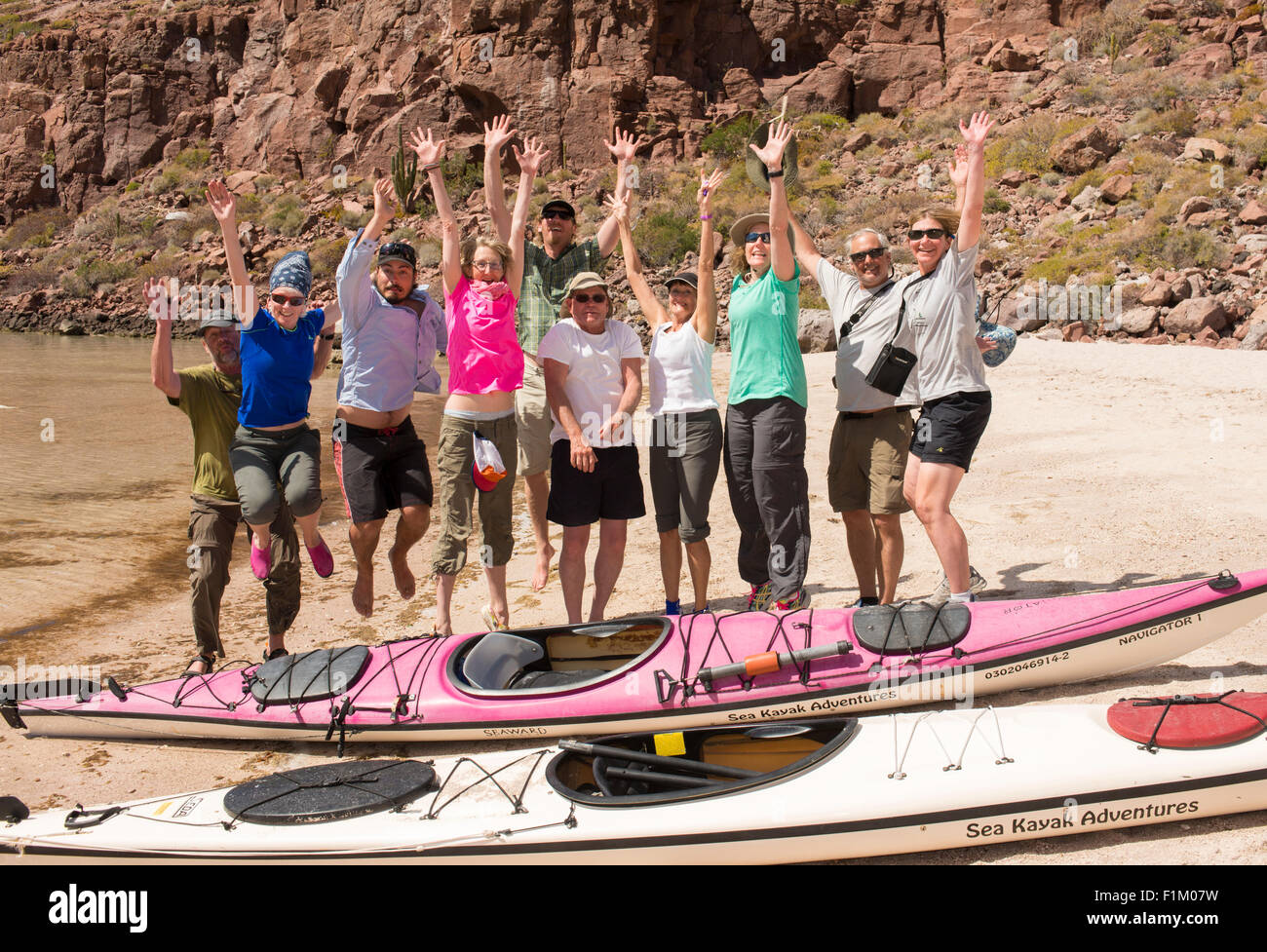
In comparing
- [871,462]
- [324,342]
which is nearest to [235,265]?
[324,342]

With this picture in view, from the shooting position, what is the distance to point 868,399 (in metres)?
4.54

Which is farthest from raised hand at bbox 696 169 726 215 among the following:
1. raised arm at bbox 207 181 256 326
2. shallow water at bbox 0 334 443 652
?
shallow water at bbox 0 334 443 652

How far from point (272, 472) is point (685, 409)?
1974mm

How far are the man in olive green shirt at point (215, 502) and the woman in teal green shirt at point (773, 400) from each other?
2095mm

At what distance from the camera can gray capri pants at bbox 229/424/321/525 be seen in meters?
4.45

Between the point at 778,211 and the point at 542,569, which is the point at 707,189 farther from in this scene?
the point at 542,569

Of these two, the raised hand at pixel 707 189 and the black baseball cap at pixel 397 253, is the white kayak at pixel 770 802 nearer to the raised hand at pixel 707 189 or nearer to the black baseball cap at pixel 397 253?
the black baseball cap at pixel 397 253

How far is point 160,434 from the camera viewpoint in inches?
526

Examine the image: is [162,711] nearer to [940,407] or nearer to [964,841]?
[964,841]

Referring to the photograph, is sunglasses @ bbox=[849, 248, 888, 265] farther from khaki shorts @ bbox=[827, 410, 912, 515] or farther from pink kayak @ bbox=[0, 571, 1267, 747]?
pink kayak @ bbox=[0, 571, 1267, 747]

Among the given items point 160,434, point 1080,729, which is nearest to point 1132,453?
point 1080,729

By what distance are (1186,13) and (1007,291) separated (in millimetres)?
22350

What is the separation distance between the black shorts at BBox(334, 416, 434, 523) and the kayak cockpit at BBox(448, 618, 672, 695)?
905mm

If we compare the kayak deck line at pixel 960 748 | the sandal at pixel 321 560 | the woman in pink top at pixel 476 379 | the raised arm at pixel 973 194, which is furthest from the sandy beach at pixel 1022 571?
the raised arm at pixel 973 194
